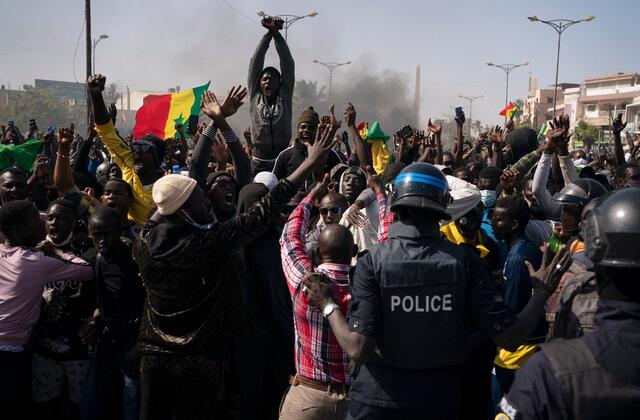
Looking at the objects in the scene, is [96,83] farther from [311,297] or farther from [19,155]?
[19,155]

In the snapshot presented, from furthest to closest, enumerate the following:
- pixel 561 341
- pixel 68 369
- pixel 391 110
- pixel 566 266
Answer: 1. pixel 391 110
2. pixel 68 369
3. pixel 566 266
4. pixel 561 341

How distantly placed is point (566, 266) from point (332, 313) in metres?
1.03

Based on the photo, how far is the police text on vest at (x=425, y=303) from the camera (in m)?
2.79

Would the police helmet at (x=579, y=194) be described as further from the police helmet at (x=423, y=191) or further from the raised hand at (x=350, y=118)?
the raised hand at (x=350, y=118)

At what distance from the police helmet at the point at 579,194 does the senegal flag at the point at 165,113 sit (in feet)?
27.7

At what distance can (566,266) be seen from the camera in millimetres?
2836

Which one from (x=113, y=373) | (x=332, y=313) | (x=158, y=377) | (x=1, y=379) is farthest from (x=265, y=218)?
(x=1, y=379)

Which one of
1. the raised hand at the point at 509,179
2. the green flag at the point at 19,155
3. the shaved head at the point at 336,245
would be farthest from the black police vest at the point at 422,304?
the green flag at the point at 19,155

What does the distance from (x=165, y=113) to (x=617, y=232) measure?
11.1 meters

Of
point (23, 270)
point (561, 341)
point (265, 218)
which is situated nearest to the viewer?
point (561, 341)

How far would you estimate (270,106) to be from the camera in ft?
24.5

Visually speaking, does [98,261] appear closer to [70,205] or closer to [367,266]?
[70,205]

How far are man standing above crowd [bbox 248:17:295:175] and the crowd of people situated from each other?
1801 mm

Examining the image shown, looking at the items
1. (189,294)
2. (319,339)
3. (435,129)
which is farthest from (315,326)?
(435,129)
